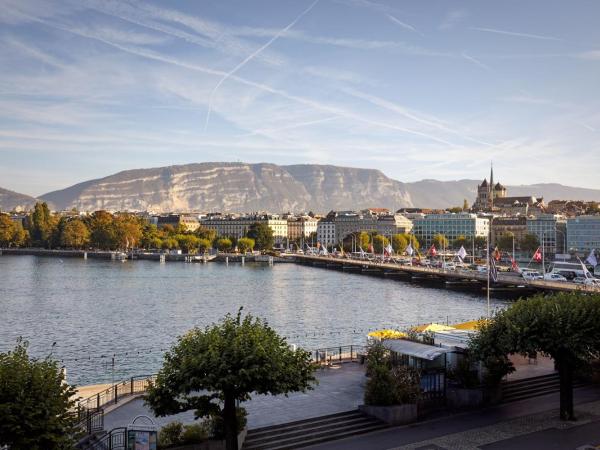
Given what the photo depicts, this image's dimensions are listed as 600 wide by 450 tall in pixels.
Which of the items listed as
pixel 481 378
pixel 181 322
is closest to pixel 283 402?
pixel 481 378

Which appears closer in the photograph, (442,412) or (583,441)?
(583,441)

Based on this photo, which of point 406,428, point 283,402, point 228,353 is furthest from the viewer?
point 283,402

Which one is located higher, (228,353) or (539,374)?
(228,353)

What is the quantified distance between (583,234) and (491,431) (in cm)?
15994

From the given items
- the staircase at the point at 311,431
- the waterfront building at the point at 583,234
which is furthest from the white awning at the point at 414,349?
the waterfront building at the point at 583,234

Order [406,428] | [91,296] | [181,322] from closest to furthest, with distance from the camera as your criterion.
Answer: [406,428]
[181,322]
[91,296]

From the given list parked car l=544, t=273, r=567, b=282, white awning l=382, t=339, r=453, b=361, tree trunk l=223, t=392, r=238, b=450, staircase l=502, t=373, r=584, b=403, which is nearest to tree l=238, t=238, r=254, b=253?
parked car l=544, t=273, r=567, b=282

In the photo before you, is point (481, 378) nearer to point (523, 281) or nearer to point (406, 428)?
point (406, 428)

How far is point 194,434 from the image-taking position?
68.4 feet

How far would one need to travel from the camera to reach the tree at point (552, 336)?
25.2m

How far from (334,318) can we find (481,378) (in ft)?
135

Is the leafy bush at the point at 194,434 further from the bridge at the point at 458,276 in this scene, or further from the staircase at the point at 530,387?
the bridge at the point at 458,276

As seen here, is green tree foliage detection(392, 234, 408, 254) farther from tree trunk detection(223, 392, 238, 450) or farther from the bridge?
tree trunk detection(223, 392, 238, 450)

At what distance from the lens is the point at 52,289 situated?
93688 mm
